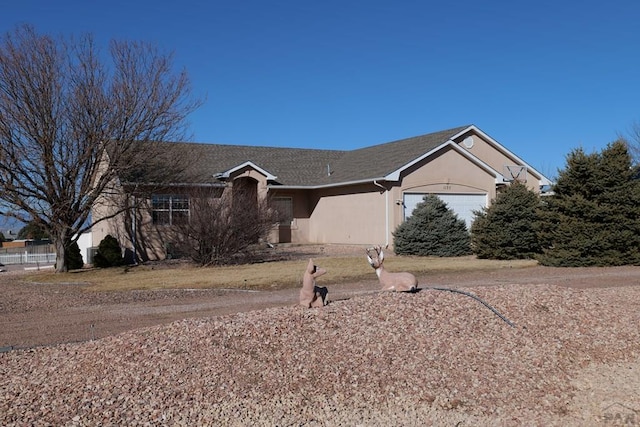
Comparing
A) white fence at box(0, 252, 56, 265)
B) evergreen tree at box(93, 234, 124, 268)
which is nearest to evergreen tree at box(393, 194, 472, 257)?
evergreen tree at box(93, 234, 124, 268)

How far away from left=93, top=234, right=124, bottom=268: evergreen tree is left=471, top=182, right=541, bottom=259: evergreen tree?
13045 mm

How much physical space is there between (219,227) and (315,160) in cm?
1367

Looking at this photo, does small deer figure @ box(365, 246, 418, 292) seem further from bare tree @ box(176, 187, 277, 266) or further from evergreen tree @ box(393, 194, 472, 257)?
evergreen tree @ box(393, 194, 472, 257)

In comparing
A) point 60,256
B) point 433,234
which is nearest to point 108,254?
point 60,256

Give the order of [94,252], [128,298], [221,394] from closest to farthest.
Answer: [221,394] → [128,298] → [94,252]

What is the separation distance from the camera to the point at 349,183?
2697 centimetres

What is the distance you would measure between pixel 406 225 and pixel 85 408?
18.5m

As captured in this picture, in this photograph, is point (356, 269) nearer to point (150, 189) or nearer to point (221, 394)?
point (150, 189)

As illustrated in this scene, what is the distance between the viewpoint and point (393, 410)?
5.91 meters

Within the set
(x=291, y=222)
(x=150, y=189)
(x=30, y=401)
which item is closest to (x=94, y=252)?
(x=150, y=189)

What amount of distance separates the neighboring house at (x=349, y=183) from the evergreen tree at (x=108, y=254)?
1227mm

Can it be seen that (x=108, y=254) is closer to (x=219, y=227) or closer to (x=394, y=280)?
(x=219, y=227)

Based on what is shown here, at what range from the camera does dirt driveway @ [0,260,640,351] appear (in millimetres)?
9383

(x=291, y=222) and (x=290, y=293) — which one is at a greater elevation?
(x=291, y=222)
